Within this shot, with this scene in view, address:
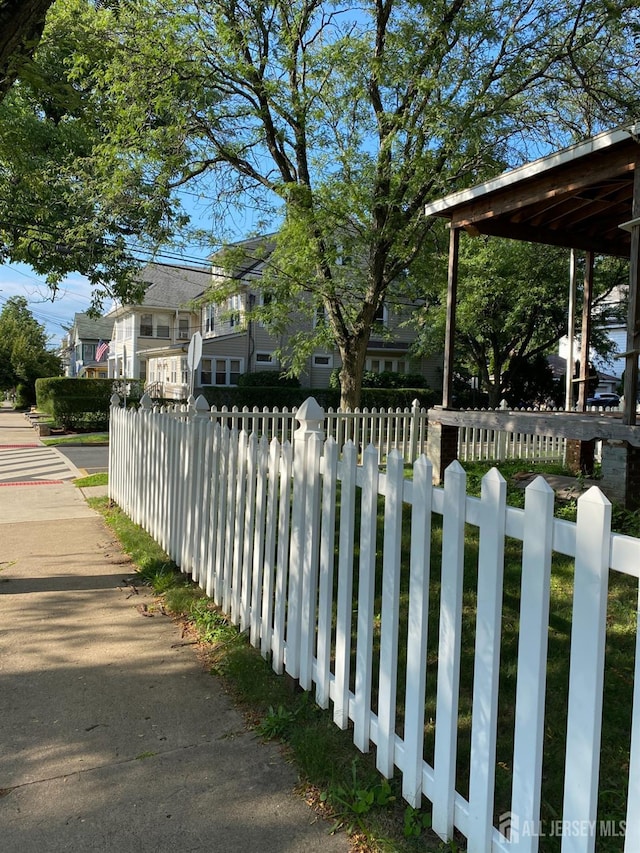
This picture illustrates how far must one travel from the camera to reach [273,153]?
1103 centimetres

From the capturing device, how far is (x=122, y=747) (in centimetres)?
276

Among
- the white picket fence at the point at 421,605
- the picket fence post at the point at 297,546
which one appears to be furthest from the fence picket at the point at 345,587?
the picket fence post at the point at 297,546

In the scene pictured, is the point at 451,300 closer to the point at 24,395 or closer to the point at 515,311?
the point at 515,311

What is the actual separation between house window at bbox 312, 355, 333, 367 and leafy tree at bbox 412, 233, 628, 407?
705 cm

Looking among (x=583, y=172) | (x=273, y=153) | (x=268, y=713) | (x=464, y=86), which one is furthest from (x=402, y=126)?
(x=268, y=713)

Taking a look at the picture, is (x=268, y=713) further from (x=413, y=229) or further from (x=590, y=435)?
(x=413, y=229)

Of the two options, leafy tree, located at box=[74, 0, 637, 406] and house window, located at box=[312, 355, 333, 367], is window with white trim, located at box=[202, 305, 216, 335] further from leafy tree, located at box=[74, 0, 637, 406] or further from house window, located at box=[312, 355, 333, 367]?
leafy tree, located at box=[74, 0, 637, 406]

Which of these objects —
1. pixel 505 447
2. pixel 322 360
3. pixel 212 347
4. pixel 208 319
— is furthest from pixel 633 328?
pixel 208 319

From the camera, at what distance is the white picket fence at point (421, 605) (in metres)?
1.57

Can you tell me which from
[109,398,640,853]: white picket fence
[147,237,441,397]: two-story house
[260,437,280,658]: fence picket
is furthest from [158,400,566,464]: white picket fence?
[147,237,441,397]: two-story house

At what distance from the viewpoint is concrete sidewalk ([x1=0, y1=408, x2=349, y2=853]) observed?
222 centimetres

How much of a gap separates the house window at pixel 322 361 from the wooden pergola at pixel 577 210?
76.1ft

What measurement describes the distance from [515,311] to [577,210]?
523 inches

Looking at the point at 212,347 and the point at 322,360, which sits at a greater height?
the point at 212,347
